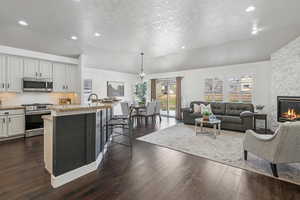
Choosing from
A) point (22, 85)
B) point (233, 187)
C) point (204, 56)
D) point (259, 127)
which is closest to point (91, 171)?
point (233, 187)

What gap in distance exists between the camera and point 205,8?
2.71 m

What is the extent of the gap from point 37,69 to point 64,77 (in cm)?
84

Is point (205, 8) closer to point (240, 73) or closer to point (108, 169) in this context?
point (108, 169)

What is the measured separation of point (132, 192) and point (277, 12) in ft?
14.2

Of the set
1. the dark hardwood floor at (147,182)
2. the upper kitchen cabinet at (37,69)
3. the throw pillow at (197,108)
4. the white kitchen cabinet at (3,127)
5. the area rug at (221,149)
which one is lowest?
the dark hardwood floor at (147,182)

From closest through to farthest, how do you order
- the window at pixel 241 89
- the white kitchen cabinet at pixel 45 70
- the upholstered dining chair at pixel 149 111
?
the white kitchen cabinet at pixel 45 70 < the window at pixel 241 89 < the upholstered dining chair at pixel 149 111

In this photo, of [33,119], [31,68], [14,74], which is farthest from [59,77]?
[33,119]

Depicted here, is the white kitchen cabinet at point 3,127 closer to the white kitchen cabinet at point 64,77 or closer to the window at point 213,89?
the white kitchen cabinet at point 64,77

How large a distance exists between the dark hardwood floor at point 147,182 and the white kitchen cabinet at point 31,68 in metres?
2.68

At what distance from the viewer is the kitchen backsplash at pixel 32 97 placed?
176 inches

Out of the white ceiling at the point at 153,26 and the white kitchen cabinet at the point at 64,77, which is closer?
the white ceiling at the point at 153,26

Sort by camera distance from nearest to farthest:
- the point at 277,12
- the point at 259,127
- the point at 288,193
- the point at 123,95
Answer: the point at 288,193, the point at 277,12, the point at 259,127, the point at 123,95

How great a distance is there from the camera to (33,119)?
14.5 ft

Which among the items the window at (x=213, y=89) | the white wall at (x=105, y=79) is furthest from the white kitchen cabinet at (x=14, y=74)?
the window at (x=213, y=89)
